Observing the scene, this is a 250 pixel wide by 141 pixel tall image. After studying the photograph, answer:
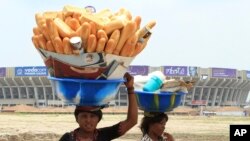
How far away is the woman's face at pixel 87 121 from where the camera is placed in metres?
3.21

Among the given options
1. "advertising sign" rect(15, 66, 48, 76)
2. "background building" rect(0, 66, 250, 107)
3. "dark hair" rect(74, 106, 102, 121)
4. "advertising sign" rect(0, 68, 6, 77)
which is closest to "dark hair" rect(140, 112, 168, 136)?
"dark hair" rect(74, 106, 102, 121)

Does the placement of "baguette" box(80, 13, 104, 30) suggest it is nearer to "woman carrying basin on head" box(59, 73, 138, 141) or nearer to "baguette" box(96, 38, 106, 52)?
"baguette" box(96, 38, 106, 52)

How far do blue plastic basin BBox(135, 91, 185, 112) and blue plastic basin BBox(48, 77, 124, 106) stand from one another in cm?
78

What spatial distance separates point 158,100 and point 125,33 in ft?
3.58

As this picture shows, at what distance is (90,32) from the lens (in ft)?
9.46

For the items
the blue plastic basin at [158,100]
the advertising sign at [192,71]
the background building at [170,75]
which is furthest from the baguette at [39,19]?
the advertising sign at [192,71]

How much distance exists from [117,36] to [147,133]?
4.40 ft

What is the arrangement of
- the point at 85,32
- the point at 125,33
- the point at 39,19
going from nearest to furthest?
the point at 85,32
the point at 125,33
the point at 39,19

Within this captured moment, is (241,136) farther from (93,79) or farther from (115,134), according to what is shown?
(93,79)

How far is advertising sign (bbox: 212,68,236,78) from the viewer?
95250 mm

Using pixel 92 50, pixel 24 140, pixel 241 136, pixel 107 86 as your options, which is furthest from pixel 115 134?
pixel 24 140

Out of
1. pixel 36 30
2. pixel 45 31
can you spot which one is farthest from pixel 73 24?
pixel 36 30

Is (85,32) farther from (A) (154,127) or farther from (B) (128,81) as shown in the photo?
(A) (154,127)

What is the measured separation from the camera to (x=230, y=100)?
102938mm
